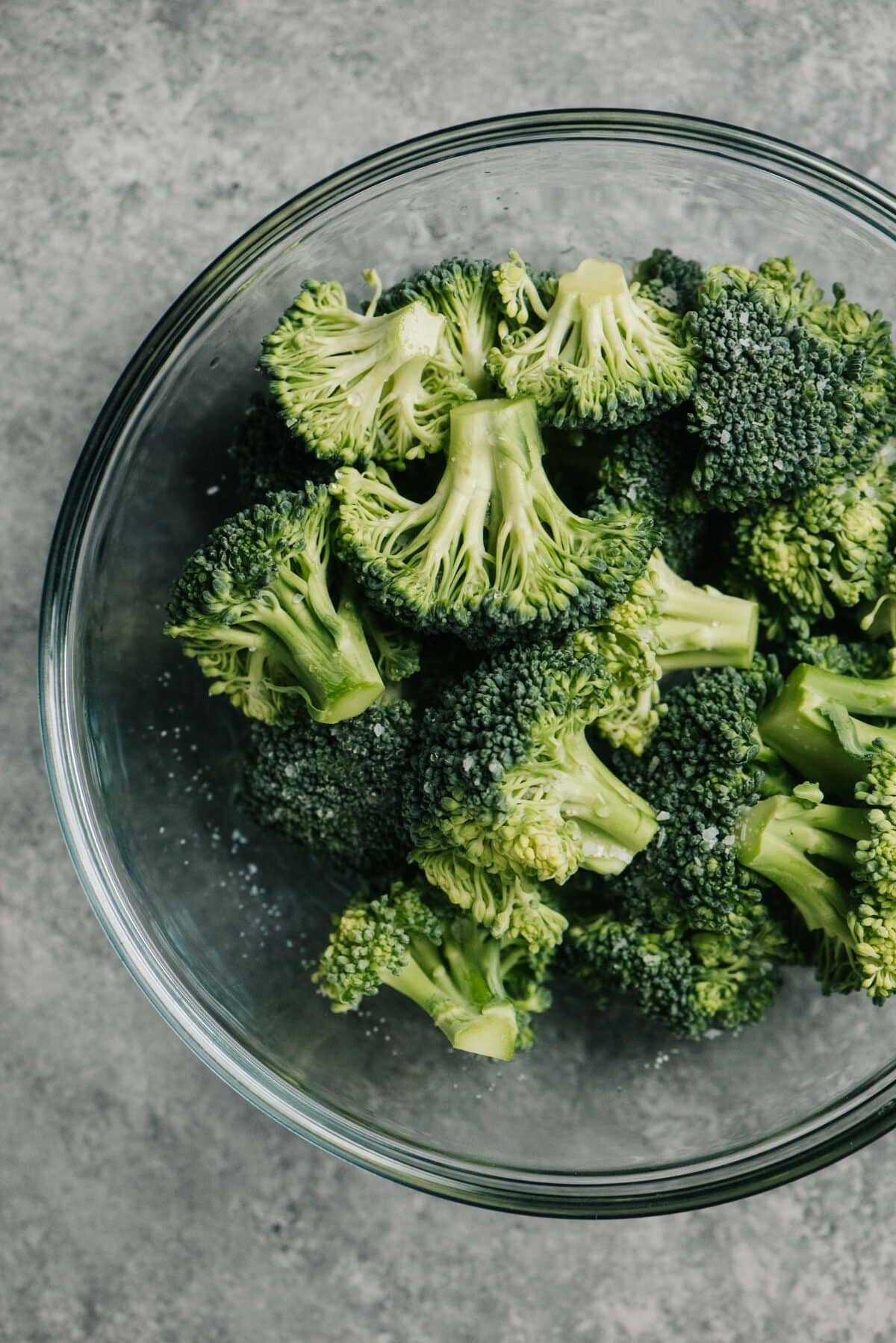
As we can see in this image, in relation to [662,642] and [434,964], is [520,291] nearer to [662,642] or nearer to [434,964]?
[662,642]

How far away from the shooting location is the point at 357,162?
197 centimetres

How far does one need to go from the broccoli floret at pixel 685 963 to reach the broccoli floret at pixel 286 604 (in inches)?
23.6

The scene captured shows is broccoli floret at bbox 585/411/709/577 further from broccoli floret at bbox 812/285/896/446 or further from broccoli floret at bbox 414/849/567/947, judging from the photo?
broccoli floret at bbox 414/849/567/947

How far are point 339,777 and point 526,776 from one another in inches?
14.9

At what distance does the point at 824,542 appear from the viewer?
1790 millimetres

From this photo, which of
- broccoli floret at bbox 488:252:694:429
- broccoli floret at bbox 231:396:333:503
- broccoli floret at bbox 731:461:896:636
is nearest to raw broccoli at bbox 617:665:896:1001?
broccoli floret at bbox 731:461:896:636

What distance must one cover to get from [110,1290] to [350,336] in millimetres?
1957

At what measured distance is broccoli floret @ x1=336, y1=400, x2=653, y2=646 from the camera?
1625mm

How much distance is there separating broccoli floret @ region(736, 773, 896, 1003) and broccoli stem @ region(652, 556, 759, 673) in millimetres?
261

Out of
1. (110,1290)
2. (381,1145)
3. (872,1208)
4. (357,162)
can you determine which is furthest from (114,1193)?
(357,162)

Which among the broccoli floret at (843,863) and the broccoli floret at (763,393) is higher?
the broccoli floret at (763,393)

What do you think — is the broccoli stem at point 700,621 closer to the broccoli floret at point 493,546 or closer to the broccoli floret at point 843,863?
the broccoli floret at point 493,546

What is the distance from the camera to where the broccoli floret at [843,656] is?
1845mm

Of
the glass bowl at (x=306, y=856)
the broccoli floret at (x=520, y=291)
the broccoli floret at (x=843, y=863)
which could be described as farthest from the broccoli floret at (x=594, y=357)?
the broccoli floret at (x=843, y=863)
